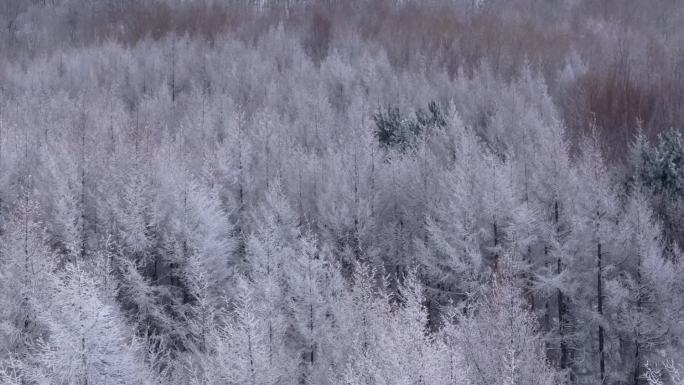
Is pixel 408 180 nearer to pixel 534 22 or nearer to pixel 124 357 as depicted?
pixel 124 357

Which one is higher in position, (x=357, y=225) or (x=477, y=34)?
(x=477, y=34)

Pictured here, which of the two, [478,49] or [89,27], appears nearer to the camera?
[478,49]

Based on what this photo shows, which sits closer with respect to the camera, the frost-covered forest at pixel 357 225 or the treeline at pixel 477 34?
the frost-covered forest at pixel 357 225

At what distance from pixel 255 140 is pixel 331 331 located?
14650 mm

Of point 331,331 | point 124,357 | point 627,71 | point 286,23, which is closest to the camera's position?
point 124,357

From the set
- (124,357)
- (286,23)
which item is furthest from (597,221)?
(286,23)

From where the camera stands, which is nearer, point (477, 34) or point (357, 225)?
point (357, 225)

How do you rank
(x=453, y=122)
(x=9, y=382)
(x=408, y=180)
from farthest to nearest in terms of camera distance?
(x=453, y=122) < (x=408, y=180) < (x=9, y=382)

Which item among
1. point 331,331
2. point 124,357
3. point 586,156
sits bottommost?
point 331,331

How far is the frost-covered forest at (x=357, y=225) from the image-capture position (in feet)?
49.5

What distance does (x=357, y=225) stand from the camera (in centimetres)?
2372

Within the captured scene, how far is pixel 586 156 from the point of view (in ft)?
70.8

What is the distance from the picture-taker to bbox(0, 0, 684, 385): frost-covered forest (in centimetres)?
1508

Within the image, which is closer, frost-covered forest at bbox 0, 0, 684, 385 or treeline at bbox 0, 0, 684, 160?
frost-covered forest at bbox 0, 0, 684, 385
